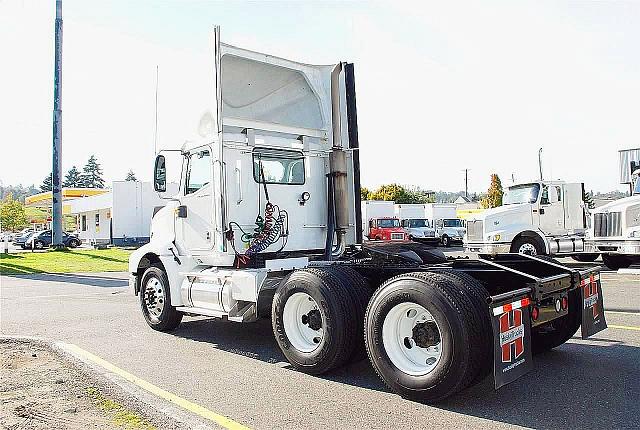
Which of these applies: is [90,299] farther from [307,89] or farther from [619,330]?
[619,330]

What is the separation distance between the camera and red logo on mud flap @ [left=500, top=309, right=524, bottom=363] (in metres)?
4.77

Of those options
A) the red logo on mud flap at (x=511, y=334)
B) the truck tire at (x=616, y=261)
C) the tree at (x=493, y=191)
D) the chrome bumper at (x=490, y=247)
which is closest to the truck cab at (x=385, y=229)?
the chrome bumper at (x=490, y=247)

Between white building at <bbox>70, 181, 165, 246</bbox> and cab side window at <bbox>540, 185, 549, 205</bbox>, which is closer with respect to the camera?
cab side window at <bbox>540, 185, 549, 205</bbox>

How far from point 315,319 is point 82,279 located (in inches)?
553

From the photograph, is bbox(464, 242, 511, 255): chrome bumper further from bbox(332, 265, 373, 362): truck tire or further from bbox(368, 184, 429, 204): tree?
bbox(368, 184, 429, 204): tree

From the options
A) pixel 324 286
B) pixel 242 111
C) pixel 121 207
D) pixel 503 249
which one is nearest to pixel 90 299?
pixel 242 111

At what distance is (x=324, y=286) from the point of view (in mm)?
5926

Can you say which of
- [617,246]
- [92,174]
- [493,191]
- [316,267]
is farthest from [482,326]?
[92,174]

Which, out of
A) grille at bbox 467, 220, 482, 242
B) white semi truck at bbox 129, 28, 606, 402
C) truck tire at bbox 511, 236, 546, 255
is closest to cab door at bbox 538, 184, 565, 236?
truck tire at bbox 511, 236, 546, 255

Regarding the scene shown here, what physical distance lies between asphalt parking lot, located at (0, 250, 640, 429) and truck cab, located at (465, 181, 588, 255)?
886 cm

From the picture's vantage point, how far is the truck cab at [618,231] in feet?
52.1

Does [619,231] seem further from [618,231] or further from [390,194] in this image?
[390,194]

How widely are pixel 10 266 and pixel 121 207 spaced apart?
23.7 metres

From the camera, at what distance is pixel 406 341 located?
5.40 metres
